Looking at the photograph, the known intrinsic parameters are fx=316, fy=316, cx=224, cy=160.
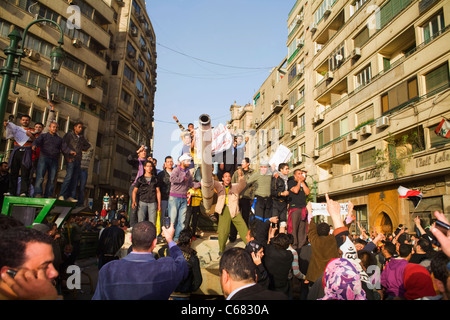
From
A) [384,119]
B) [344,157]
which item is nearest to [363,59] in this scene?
[384,119]

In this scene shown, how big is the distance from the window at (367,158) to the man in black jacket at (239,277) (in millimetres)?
21805

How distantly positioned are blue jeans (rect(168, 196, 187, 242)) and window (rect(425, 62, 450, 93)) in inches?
628

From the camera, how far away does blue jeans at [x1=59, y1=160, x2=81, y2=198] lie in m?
7.75

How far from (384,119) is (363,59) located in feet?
20.1

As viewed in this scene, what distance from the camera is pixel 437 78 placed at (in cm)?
1725

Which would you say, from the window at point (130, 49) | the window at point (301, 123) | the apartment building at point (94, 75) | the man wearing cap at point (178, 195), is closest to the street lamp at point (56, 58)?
the man wearing cap at point (178, 195)

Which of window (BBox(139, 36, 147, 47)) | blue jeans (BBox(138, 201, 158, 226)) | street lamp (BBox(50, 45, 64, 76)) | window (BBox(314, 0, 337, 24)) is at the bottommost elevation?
blue jeans (BBox(138, 201, 158, 226))

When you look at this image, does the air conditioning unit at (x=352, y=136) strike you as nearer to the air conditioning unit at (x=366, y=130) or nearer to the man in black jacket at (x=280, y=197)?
the air conditioning unit at (x=366, y=130)

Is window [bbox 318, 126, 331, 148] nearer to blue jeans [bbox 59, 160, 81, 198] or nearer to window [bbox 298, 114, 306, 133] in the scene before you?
window [bbox 298, 114, 306, 133]

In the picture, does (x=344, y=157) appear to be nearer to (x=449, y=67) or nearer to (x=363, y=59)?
(x=363, y=59)

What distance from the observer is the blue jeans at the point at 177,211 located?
301 inches

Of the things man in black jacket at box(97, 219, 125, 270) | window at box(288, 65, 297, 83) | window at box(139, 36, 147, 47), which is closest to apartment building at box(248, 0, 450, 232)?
window at box(288, 65, 297, 83)

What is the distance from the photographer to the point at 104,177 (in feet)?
109

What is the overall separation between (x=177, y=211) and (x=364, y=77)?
21848 millimetres
